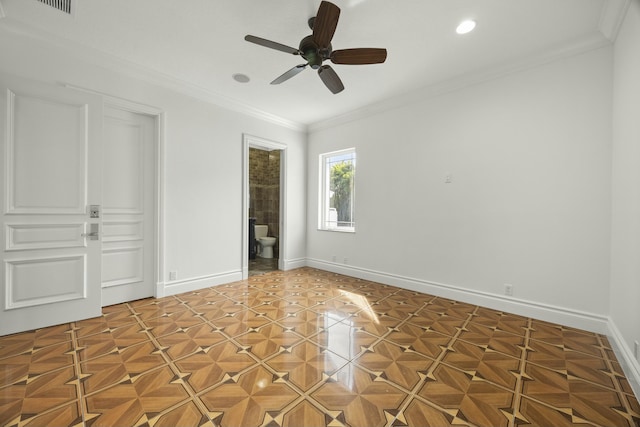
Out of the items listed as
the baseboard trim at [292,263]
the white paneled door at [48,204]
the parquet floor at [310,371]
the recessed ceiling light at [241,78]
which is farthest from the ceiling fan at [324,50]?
the baseboard trim at [292,263]

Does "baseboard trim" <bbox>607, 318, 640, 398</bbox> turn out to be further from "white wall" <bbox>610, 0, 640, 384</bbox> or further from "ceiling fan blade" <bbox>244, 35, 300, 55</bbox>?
"ceiling fan blade" <bbox>244, 35, 300, 55</bbox>

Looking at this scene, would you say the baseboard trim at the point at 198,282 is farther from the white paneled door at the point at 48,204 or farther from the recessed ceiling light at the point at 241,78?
the recessed ceiling light at the point at 241,78

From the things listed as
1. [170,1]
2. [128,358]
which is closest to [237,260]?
[128,358]

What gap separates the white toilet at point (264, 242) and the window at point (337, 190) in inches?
73.5

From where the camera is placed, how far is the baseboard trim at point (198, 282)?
3625mm

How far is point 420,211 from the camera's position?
12.9ft

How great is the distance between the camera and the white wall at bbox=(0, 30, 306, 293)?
3.04 metres

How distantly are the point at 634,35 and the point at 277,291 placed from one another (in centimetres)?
439

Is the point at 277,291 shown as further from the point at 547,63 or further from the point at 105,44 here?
the point at 547,63

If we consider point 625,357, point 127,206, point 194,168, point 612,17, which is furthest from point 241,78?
point 625,357

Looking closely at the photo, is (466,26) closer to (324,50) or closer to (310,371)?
(324,50)

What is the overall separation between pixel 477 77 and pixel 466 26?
1000 millimetres

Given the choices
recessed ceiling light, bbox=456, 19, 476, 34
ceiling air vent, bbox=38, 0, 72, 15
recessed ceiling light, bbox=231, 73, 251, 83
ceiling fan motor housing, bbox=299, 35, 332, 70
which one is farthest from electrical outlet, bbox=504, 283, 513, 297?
ceiling air vent, bbox=38, 0, 72, 15

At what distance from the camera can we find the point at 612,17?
2316mm
